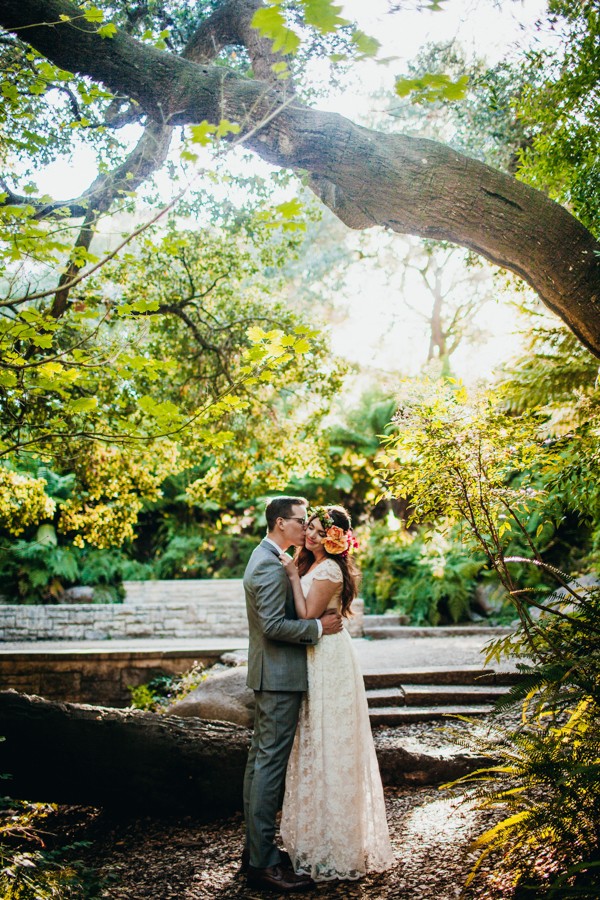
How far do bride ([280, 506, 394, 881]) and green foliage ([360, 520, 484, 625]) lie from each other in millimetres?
6749

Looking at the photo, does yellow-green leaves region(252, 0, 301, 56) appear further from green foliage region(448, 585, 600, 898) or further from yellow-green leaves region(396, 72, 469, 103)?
green foliage region(448, 585, 600, 898)

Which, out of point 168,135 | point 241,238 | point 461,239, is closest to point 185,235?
point 241,238

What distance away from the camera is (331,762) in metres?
3.64

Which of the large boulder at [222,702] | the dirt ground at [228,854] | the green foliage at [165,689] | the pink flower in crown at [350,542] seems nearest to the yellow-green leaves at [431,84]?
the pink flower in crown at [350,542]

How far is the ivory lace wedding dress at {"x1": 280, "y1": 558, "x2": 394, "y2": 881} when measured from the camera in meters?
3.58

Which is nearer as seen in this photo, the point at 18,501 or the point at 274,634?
the point at 274,634

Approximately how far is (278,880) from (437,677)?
3.53 m

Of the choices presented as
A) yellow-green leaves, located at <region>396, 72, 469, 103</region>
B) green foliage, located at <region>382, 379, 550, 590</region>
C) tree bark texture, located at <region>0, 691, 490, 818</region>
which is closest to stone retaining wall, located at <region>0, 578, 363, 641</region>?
tree bark texture, located at <region>0, 691, 490, 818</region>

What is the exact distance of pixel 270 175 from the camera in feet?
24.0

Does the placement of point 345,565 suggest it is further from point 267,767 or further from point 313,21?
point 313,21

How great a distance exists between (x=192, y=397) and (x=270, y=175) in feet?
8.79

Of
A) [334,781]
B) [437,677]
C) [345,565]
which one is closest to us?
[334,781]

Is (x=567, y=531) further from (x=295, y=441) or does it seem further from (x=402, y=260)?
(x=402, y=260)

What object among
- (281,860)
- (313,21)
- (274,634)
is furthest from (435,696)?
Result: (313,21)
